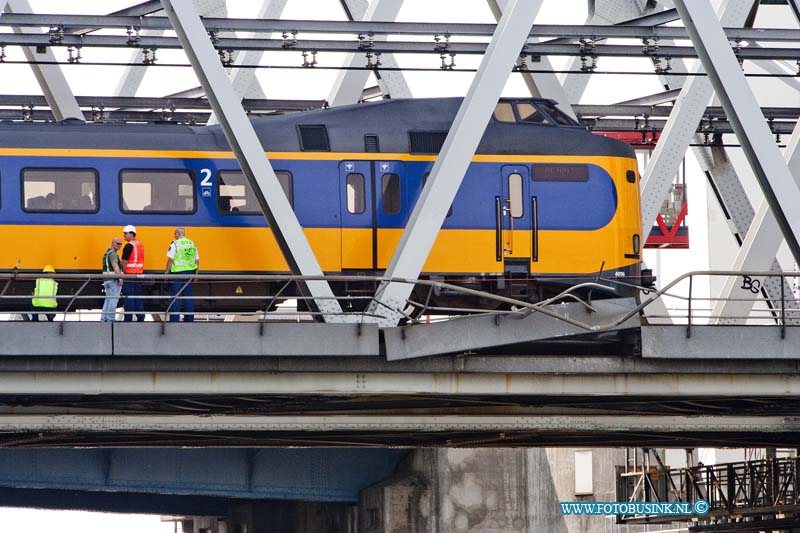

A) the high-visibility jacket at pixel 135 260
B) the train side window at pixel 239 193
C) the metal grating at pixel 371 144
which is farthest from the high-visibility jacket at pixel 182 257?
the metal grating at pixel 371 144

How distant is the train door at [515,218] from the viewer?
2603 cm

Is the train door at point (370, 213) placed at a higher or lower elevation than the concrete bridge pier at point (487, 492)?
higher

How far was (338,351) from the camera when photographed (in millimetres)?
21062

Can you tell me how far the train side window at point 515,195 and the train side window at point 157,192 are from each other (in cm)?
544

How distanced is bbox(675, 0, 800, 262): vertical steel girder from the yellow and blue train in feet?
11.4

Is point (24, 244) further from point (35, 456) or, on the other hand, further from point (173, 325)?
point (35, 456)

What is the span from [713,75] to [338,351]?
24.8 feet

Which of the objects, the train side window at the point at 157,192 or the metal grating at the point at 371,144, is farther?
the metal grating at the point at 371,144

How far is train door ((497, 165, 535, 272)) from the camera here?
26.0m

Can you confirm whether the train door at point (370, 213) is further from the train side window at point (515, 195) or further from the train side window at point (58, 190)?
the train side window at point (58, 190)

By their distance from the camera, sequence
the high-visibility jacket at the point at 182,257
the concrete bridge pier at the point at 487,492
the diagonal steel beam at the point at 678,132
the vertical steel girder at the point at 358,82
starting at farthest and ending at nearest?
the concrete bridge pier at the point at 487,492, the vertical steel girder at the point at 358,82, the diagonal steel beam at the point at 678,132, the high-visibility jacket at the point at 182,257

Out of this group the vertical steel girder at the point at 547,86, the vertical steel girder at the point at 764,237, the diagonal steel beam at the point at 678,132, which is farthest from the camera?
the vertical steel girder at the point at 547,86

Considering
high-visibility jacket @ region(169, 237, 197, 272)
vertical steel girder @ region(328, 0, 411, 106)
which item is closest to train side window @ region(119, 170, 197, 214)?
high-visibility jacket @ region(169, 237, 197, 272)

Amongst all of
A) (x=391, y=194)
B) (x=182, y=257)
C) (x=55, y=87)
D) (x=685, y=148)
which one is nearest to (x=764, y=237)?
(x=685, y=148)
